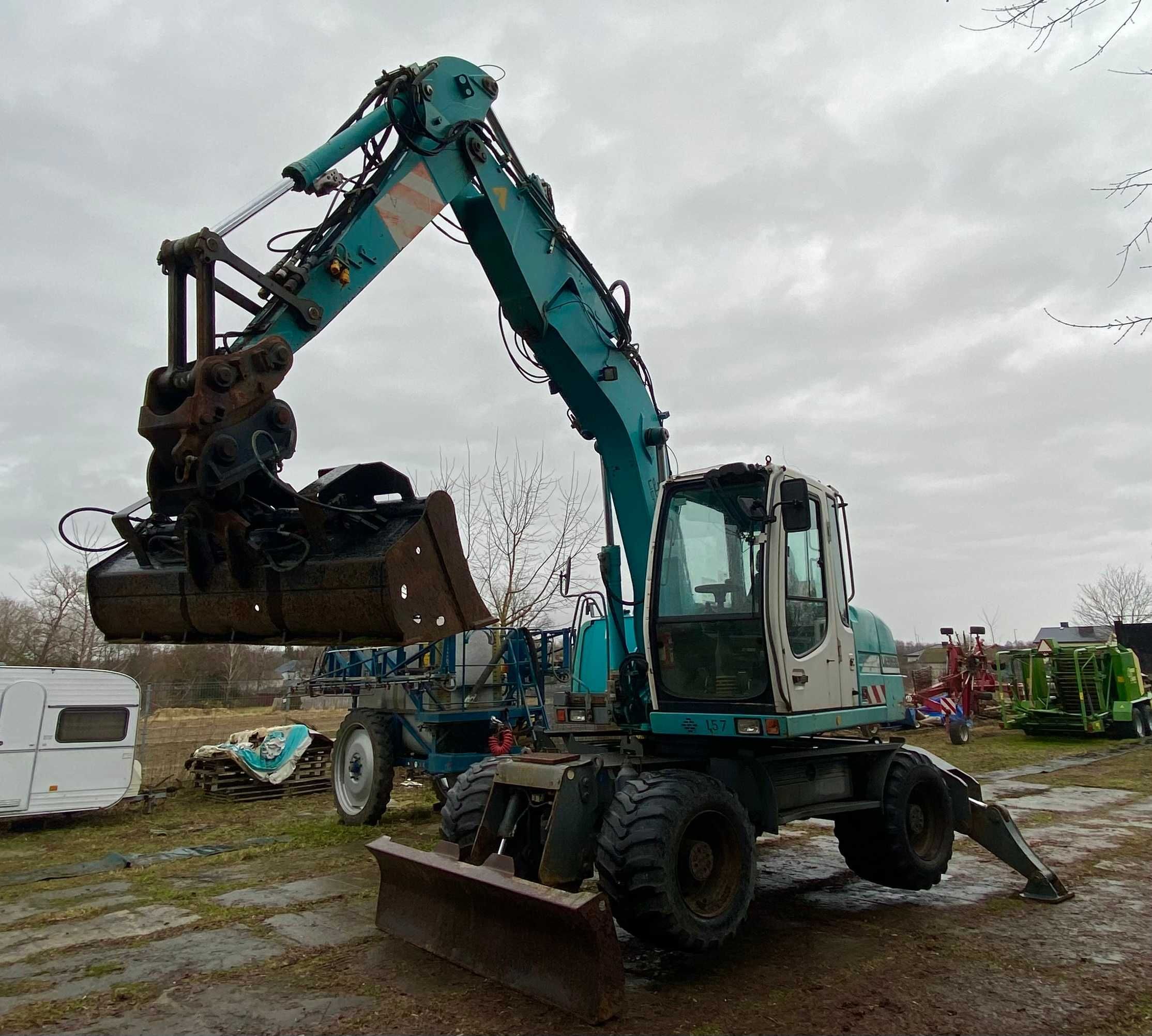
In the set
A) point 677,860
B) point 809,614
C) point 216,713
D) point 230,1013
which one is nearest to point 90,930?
point 230,1013

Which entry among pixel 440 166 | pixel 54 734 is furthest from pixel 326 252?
pixel 54 734

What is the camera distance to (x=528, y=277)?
22.4ft

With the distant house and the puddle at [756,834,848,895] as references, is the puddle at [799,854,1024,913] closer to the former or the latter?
the puddle at [756,834,848,895]

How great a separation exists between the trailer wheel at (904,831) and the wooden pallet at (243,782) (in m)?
7.60

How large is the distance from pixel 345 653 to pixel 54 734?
336cm

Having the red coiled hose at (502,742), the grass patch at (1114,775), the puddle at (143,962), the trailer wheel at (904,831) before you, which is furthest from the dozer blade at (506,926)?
the grass patch at (1114,775)

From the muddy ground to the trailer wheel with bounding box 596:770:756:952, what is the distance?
327mm

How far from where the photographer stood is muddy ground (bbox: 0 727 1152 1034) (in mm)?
4008

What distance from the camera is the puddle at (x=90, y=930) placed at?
5.26 m

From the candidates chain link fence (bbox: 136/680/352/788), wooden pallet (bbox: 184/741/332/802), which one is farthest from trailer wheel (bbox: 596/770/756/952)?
chain link fence (bbox: 136/680/352/788)

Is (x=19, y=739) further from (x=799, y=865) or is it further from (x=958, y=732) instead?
(x=958, y=732)

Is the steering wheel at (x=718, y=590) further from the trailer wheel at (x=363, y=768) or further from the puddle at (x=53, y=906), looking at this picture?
the trailer wheel at (x=363, y=768)

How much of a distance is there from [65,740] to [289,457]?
7.96 m

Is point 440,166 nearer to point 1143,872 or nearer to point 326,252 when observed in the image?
point 326,252
